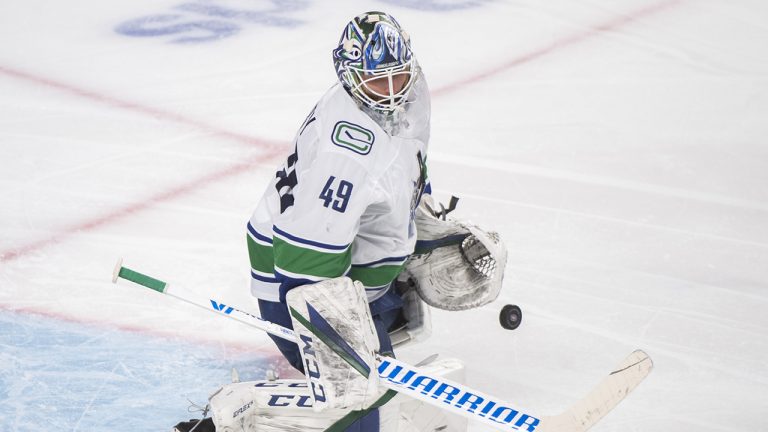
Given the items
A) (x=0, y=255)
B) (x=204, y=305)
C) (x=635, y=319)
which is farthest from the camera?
(x=0, y=255)

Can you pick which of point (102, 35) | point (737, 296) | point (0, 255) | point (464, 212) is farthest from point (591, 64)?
point (0, 255)

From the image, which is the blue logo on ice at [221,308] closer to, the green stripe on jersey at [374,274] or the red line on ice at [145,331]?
the green stripe on jersey at [374,274]

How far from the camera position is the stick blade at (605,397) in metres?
2.38

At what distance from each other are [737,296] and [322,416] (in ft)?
4.57

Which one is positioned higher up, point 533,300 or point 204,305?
point 204,305

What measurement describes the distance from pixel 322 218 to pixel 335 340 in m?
0.23

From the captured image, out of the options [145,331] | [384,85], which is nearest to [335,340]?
[384,85]

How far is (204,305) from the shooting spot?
2.64 metres

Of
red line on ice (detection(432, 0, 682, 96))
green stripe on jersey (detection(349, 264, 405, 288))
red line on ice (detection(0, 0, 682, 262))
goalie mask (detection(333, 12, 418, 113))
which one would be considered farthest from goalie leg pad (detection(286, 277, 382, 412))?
red line on ice (detection(432, 0, 682, 96))

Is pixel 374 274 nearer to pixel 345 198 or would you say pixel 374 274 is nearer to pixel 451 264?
pixel 345 198

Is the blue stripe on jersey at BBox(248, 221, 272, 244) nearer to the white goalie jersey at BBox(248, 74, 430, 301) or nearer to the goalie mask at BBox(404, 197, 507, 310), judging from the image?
the white goalie jersey at BBox(248, 74, 430, 301)

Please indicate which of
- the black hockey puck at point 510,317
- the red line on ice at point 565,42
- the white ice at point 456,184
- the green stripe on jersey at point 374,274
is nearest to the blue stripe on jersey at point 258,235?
the green stripe on jersey at point 374,274

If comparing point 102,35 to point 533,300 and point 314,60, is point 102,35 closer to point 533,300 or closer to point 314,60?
point 314,60

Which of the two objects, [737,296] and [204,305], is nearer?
[204,305]
